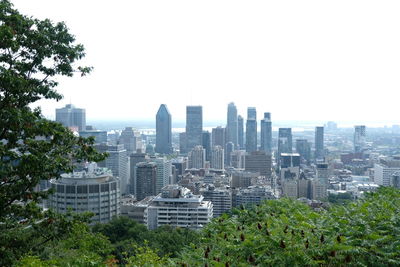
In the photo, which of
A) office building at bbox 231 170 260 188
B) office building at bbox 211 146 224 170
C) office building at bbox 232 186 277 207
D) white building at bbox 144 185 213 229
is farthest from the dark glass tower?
white building at bbox 144 185 213 229

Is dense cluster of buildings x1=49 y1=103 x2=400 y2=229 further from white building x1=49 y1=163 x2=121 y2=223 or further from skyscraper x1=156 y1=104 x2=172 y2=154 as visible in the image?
skyscraper x1=156 y1=104 x2=172 y2=154

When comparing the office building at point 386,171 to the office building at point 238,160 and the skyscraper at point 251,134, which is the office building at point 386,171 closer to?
the office building at point 238,160

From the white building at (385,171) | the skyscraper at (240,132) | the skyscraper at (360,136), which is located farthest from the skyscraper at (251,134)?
the white building at (385,171)

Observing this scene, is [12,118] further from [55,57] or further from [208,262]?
[208,262]

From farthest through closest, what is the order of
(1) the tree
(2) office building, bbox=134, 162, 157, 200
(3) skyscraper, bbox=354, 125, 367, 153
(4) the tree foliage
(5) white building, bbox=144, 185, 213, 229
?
(3) skyscraper, bbox=354, 125, 367, 153, (2) office building, bbox=134, 162, 157, 200, (5) white building, bbox=144, 185, 213, 229, (1) the tree, (4) the tree foliage

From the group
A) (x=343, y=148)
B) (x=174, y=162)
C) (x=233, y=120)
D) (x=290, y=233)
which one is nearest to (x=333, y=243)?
(x=290, y=233)

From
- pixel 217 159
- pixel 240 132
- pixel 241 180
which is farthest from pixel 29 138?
pixel 240 132

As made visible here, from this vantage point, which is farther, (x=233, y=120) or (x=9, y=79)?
(x=233, y=120)
